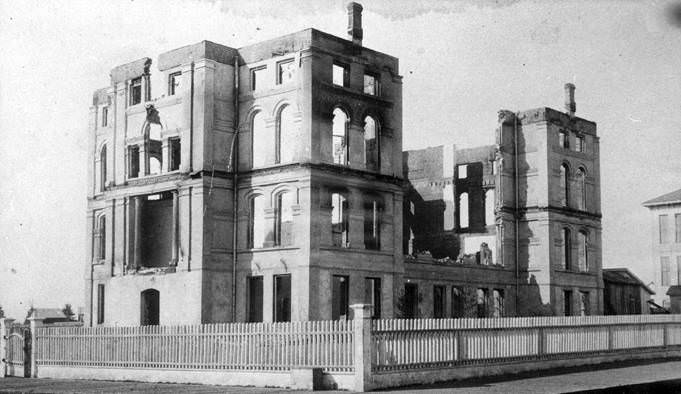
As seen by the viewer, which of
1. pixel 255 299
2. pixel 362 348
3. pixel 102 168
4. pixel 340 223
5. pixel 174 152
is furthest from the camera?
pixel 102 168

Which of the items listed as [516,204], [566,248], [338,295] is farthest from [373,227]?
[566,248]

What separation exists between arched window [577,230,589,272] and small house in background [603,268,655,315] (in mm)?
4505

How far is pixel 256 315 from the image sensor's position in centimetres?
3053

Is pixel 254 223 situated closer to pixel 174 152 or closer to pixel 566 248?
pixel 174 152

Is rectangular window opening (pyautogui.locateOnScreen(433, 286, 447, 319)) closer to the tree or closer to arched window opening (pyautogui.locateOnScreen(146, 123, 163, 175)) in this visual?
arched window opening (pyautogui.locateOnScreen(146, 123, 163, 175))

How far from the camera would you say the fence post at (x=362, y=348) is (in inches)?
687

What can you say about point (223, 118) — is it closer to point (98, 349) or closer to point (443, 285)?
point (98, 349)

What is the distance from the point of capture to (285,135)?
29969 millimetres

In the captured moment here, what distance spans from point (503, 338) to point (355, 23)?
14634 millimetres

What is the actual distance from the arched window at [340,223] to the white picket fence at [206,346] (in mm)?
8646

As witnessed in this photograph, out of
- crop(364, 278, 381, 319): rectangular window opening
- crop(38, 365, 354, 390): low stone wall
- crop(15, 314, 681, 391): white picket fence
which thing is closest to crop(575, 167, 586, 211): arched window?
crop(364, 278, 381, 319): rectangular window opening

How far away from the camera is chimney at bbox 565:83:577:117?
140 feet

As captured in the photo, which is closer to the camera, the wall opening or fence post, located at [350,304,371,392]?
fence post, located at [350,304,371,392]

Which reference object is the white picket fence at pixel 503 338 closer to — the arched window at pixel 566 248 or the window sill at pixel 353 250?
the window sill at pixel 353 250
